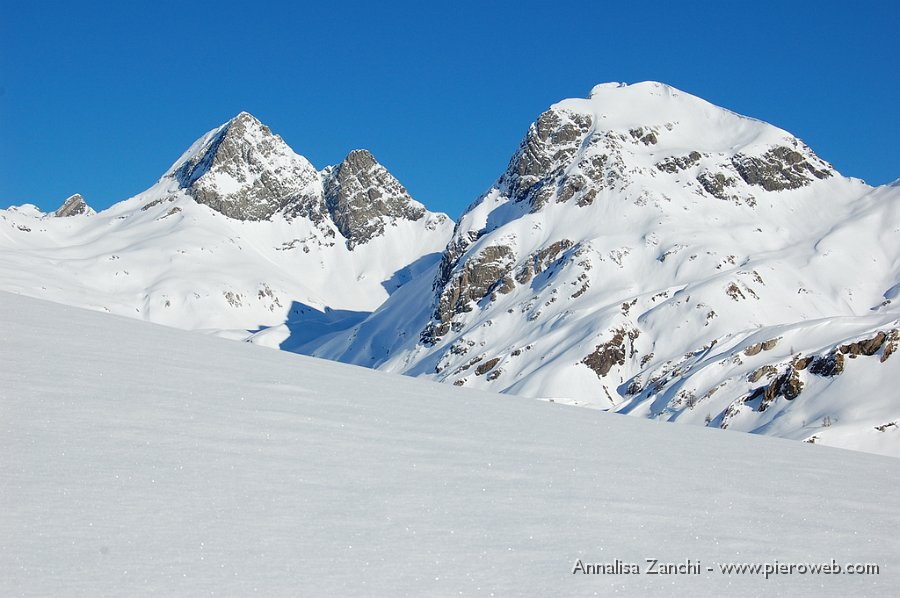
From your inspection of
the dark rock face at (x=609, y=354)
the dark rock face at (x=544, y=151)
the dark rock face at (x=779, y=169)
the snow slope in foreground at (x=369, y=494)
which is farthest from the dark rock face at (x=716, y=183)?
the snow slope in foreground at (x=369, y=494)

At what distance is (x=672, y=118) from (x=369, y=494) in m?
188

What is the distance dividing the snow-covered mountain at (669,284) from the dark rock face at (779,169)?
0.39 metres

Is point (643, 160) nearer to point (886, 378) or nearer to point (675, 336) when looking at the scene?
point (675, 336)

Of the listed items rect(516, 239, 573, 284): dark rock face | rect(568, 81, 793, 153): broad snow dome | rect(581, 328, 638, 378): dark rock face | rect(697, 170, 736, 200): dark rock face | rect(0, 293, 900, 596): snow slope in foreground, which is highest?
rect(568, 81, 793, 153): broad snow dome

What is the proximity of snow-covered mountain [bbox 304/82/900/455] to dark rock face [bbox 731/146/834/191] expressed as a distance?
0.39 meters

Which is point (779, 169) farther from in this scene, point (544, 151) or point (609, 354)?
point (609, 354)

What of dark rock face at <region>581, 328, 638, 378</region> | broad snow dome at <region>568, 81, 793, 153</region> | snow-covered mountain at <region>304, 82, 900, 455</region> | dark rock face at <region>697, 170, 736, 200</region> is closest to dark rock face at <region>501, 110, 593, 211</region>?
snow-covered mountain at <region>304, 82, 900, 455</region>

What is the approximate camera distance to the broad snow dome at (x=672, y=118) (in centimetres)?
17862

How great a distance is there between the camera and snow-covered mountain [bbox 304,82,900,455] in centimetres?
6488

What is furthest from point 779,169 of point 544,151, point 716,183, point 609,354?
point 609,354

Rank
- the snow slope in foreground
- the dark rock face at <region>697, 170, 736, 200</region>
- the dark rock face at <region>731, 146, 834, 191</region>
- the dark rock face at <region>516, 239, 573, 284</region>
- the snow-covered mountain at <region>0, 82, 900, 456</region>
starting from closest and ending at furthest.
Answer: the snow slope in foreground, the snow-covered mountain at <region>0, 82, 900, 456</region>, the dark rock face at <region>516, 239, 573, 284</region>, the dark rock face at <region>697, 170, 736, 200</region>, the dark rock face at <region>731, 146, 834, 191</region>

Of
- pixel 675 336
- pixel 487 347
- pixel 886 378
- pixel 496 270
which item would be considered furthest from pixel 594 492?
pixel 496 270

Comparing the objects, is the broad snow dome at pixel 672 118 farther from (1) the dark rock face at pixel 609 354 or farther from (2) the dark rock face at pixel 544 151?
(1) the dark rock face at pixel 609 354

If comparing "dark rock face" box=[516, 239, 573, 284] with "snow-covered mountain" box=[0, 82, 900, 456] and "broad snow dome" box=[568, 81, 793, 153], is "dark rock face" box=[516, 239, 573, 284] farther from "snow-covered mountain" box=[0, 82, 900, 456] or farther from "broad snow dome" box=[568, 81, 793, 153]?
"broad snow dome" box=[568, 81, 793, 153]
